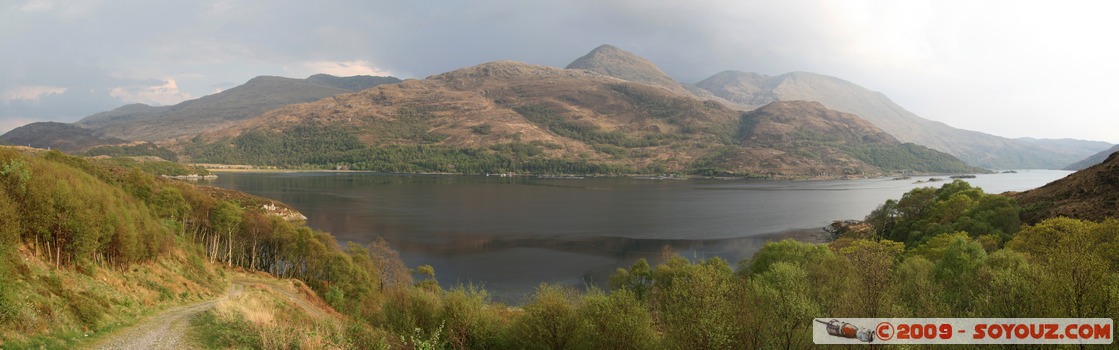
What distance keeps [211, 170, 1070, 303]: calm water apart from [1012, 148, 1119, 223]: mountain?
33364 millimetres

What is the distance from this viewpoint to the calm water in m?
65.5

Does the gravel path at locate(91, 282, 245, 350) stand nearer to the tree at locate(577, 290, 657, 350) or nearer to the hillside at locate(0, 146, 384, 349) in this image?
the hillside at locate(0, 146, 384, 349)

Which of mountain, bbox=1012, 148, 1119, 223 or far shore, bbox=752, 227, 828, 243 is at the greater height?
mountain, bbox=1012, 148, 1119, 223

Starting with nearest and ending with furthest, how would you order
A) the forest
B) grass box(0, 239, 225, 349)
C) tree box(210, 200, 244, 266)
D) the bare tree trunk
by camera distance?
1. grass box(0, 239, 225, 349)
2. the forest
3. the bare tree trunk
4. tree box(210, 200, 244, 266)

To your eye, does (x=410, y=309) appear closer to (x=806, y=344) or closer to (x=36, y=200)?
(x=36, y=200)

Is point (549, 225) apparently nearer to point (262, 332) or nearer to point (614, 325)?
point (614, 325)

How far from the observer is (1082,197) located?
186ft

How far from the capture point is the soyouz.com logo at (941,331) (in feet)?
56.1

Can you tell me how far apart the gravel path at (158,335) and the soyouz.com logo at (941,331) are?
2257 cm

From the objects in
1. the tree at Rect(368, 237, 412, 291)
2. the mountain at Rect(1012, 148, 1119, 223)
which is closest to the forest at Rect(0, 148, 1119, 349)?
the tree at Rect(368, 237, 412, 291)

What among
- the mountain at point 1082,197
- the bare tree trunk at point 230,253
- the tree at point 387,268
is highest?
the mountain at point 1082,197

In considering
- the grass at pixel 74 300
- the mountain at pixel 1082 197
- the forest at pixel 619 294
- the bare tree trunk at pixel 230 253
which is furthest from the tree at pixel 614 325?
the mountain at pixel 1082 197

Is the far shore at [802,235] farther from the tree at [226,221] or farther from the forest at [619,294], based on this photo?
the tree at [226,221]

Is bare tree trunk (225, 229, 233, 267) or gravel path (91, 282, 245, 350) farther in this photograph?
bare tree trunk (225, 229, 233, 267)
